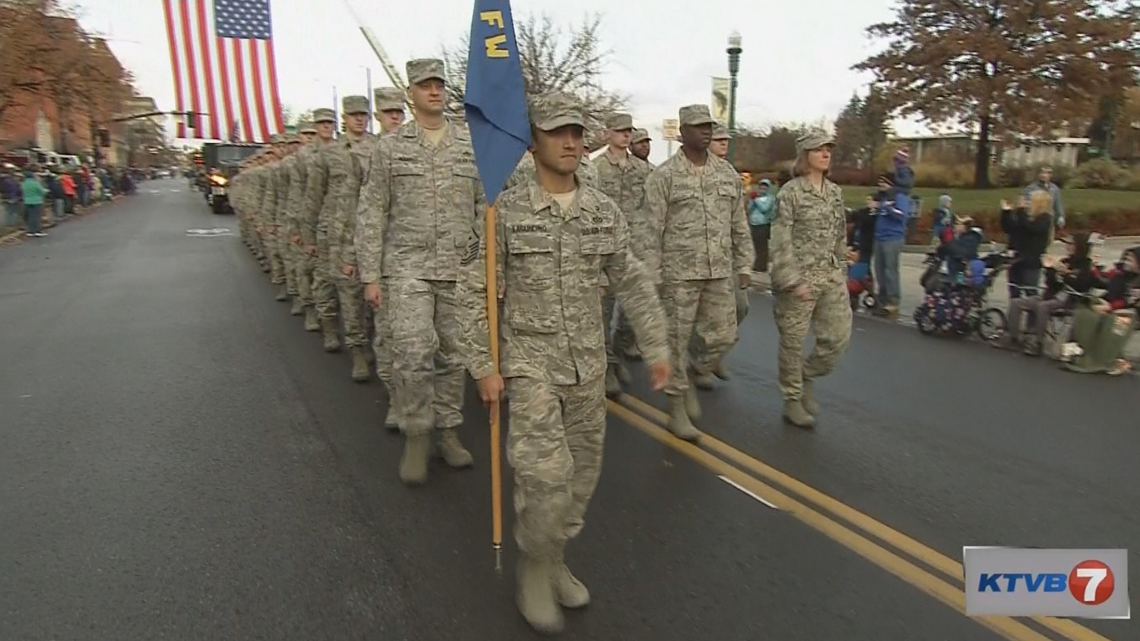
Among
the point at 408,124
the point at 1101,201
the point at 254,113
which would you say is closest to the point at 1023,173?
the point at 1101,201

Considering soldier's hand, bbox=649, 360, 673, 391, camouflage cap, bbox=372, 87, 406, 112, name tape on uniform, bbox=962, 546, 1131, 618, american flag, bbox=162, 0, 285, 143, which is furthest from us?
american flag, bbox=162, 0, 285, 143

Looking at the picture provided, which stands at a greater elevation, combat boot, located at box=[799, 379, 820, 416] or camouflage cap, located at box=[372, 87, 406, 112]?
camouflage cap, located at box=[372, 87, 406, 112]

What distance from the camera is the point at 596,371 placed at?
136 inches

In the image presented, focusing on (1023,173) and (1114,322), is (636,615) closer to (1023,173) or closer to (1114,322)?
(1114,322)

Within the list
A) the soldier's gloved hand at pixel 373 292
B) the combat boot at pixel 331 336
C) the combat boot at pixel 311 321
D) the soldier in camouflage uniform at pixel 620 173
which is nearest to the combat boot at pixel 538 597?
the soldier's gloved hand at pixel 373 292

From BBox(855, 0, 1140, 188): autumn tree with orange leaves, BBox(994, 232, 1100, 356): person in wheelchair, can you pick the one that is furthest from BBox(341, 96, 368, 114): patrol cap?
BBox(855, 0, 1140, 188): autumn tree with orange leaves

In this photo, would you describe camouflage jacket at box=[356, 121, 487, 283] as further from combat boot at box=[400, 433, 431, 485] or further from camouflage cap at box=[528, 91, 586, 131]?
camouflage cap at box=[528, 91, 586, 131]

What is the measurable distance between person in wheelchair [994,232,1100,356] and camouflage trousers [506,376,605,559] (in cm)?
716

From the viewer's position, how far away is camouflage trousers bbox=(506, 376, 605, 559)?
327cm

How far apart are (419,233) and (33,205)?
78.1 feet

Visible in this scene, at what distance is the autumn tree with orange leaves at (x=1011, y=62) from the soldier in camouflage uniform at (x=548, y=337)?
3295 cm

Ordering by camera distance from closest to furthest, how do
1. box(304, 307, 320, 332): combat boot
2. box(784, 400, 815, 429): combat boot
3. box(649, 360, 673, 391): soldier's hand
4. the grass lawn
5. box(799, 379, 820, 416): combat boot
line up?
box(649, 360, 673, 391): soldier's hand, box(784, 400, 815, 429): combat boot, box(799, 379, 820, 416): combat boot, box(304, 307, 320, 332): combat boot, the grass lawn

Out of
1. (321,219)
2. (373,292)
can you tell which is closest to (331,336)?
(321,219)

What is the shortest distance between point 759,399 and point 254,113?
57.3 feet
